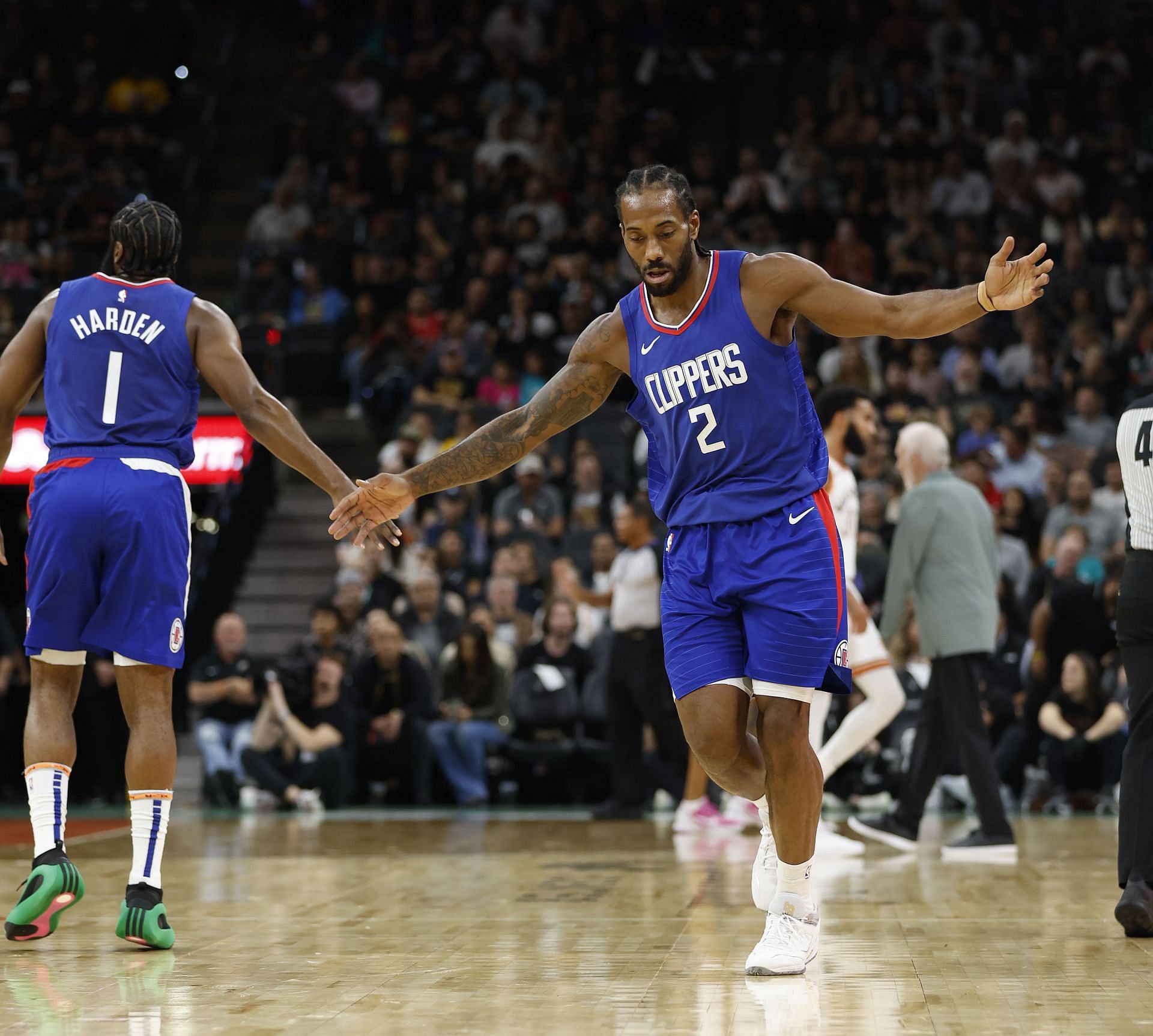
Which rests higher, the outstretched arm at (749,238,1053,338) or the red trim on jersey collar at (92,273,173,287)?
the red trim on jersey collar at (92,273,173,287)

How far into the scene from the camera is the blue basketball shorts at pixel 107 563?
4.77m

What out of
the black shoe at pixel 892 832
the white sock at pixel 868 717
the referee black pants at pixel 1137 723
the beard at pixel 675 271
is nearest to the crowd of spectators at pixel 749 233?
the black shoe at pixel 892 832

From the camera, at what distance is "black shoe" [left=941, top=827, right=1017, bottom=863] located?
23.6 ft

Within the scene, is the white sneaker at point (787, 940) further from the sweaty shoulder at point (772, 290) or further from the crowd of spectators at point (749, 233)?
the crowd of spectators at point (749, 233)

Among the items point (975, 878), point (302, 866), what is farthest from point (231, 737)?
point (975, 878)

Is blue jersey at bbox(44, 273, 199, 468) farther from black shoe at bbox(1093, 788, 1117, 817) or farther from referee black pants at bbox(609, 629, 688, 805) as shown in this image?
black shoe at bbox(1093, 788, 1117, 817)

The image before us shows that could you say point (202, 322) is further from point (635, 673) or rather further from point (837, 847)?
point (635, 673)

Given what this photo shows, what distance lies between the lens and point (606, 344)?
4.65 meters

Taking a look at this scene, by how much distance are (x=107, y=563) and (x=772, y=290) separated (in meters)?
2.14

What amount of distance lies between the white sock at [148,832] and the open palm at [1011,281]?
2.74 metres

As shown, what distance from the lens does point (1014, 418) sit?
12477 mm

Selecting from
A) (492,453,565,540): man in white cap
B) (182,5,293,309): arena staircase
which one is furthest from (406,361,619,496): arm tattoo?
(182,5,293,309): arena staircase

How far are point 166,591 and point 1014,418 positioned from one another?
9.04 meters

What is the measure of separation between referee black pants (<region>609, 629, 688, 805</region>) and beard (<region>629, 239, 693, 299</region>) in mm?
5187
